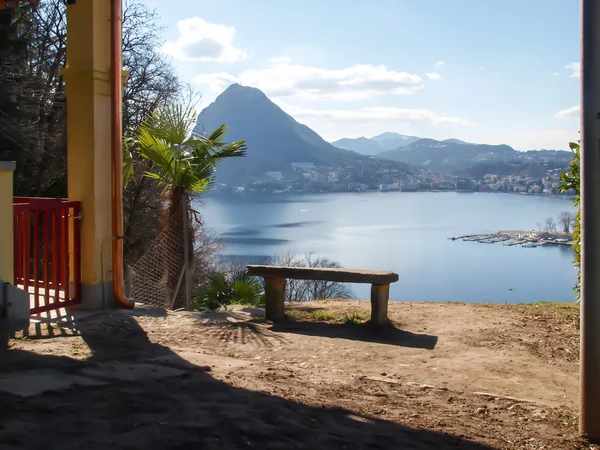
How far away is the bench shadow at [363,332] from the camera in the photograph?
6.36 meters

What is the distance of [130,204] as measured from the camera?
23.7m

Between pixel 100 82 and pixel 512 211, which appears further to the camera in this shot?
pixel 512 211

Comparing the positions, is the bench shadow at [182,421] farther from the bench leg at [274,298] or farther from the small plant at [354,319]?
the small plant at [354,319]

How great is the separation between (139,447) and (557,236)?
76.5 m

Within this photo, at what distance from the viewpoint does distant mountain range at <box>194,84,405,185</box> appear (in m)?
112

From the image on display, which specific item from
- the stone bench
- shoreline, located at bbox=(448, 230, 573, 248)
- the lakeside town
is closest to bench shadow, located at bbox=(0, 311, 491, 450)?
the stone bench

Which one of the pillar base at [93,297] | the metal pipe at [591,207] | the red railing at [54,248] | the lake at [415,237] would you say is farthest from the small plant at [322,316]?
the lake at [415,237]

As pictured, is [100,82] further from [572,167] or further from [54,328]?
[572,167]

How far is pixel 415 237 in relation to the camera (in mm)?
89625

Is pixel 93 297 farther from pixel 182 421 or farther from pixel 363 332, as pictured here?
pixel 182 421

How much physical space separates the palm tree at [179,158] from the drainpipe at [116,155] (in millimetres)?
1958

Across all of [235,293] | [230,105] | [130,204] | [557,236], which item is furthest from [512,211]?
[235,293]

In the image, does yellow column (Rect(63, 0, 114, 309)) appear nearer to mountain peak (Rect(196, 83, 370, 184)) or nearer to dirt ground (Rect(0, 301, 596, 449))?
dirt ground (Rect(0, 301, 596, 449))

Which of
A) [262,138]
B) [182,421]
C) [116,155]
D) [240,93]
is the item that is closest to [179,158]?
[116,155]
